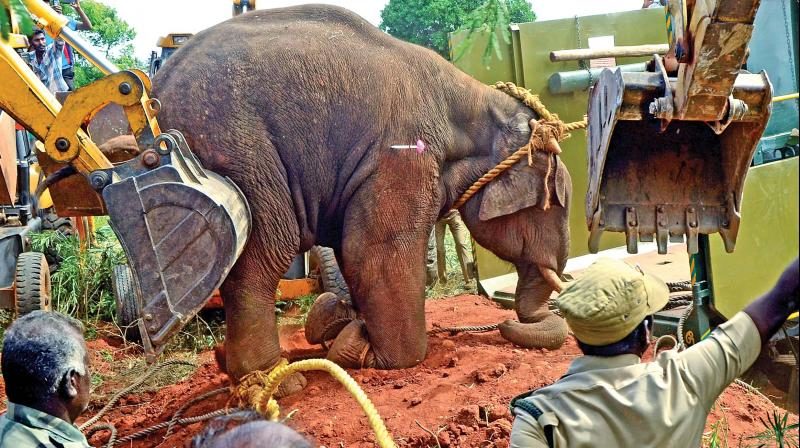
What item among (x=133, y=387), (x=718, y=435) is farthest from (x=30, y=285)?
(x=718, y=435)

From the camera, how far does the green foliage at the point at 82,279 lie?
8.19 m

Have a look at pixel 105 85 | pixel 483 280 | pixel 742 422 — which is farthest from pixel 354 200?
pixel 483 280

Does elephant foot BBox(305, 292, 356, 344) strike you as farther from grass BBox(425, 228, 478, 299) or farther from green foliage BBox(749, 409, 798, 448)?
green foliage BBox(749, 409, 798, 448)

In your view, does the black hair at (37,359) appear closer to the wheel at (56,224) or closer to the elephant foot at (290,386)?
the elephant foot at (290,386)

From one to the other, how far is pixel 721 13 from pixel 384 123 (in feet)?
9.09

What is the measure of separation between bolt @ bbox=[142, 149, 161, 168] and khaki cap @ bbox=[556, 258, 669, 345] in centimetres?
294

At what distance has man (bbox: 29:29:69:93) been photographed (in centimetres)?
923

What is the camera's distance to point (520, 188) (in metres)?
6.05

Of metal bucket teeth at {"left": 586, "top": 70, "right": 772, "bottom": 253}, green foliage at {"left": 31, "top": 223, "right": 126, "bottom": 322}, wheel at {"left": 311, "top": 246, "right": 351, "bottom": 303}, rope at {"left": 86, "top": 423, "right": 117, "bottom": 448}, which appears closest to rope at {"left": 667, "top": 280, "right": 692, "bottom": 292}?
metal bucket teeth at {"left": 586, "top": 70, "right": 772, "bottom": 253}

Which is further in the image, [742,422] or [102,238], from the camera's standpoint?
[102,238]

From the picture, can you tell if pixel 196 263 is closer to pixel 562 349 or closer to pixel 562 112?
pixel 562 349

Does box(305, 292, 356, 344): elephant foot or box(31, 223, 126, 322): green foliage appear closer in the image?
box(305, 292, 356, 344): elephant foot

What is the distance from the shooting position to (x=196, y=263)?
182 inches

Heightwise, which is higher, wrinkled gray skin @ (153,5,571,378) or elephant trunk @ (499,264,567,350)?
wrinkled gray skin @ (153,5,571,378)
